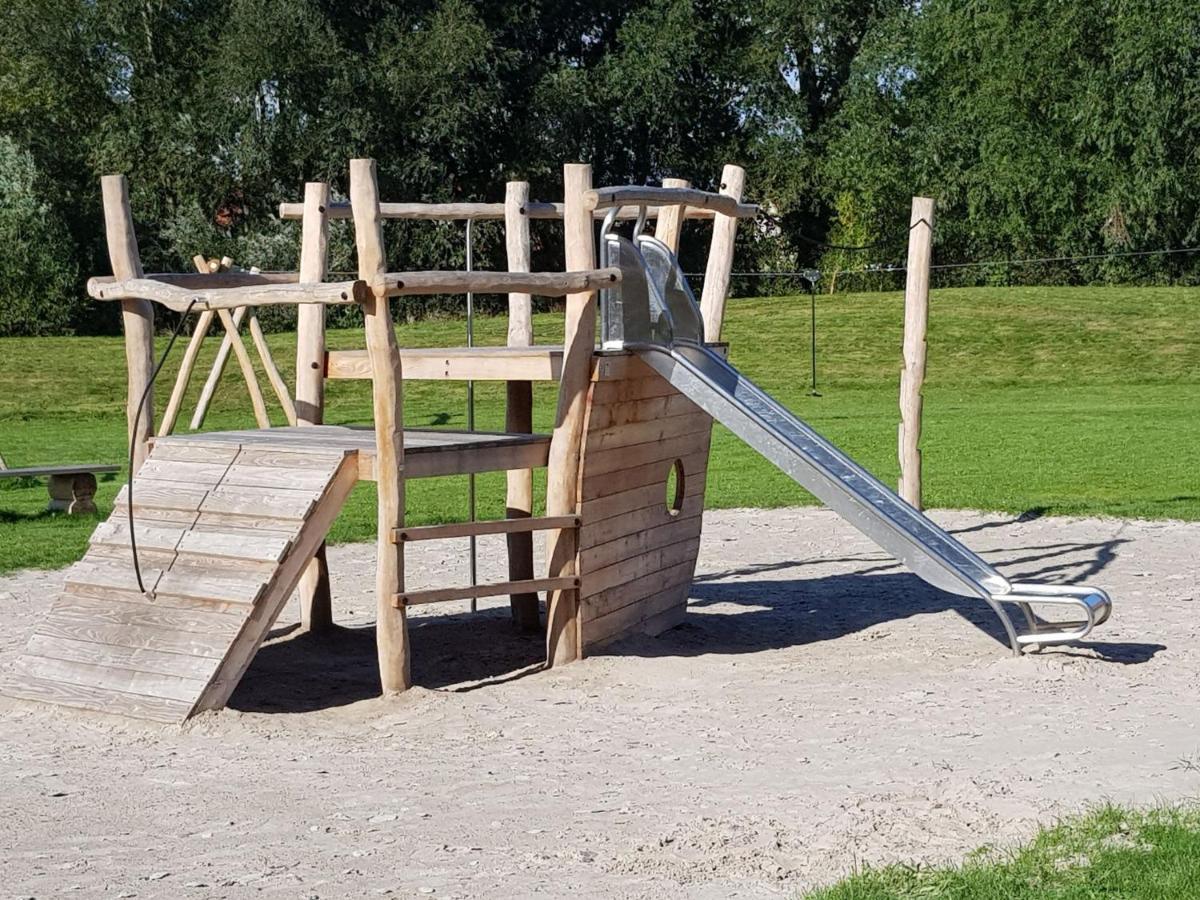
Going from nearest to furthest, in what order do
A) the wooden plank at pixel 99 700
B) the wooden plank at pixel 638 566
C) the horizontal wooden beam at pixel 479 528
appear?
the wooden plank at pixel 99 700, the horizontal wooden beam at pixel 479 528, the wooden plank at pixel 638 566

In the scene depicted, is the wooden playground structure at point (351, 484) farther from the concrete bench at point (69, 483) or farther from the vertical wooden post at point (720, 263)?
the concrete bench at point (69, 483)

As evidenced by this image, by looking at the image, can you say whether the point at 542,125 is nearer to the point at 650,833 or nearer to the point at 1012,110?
the point at 1012,110

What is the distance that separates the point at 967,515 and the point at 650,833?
8.93 m

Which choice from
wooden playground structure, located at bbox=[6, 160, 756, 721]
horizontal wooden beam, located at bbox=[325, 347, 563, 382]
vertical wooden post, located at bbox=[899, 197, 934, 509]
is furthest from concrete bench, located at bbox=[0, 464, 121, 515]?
vertical wooden post, located at bbox=[899, 197, 934, 509]

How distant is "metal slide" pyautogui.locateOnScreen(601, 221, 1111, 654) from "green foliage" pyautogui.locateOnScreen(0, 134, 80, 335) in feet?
101

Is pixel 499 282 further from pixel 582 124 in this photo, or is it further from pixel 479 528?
pixel 582 124

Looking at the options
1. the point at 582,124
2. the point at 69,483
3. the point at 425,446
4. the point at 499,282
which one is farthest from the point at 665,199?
the point at 582,124

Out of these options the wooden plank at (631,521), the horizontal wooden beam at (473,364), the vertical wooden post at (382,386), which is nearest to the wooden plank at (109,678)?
the vertical wooden post at (382,386)

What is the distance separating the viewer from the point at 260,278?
896cm

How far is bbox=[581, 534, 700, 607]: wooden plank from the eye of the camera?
8.02 meters

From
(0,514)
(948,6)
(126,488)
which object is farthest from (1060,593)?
(948,6)

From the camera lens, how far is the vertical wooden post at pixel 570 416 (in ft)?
25.0

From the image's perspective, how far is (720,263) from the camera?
9.28 m

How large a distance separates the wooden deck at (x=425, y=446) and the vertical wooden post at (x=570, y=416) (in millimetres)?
151
